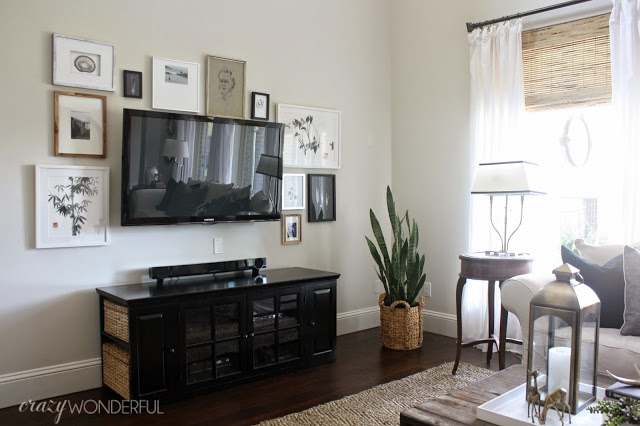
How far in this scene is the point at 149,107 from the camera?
3.60 m

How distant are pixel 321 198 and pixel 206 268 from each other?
1282 millimetres

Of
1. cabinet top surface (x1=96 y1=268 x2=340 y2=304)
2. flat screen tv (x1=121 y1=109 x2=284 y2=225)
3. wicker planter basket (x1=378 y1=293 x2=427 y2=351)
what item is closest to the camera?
cabinet top surface (x1=96 y1=268 x2=340 y2=304)

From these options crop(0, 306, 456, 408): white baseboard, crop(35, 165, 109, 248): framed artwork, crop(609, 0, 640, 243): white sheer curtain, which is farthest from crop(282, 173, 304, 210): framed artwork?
→ crop(609, 0, 640, 243): white sheer curtain

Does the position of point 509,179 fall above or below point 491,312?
above

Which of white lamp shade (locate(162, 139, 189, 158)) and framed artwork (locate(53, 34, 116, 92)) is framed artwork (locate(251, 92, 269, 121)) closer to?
white lamp shade (locate(162, 139, 189, 158))

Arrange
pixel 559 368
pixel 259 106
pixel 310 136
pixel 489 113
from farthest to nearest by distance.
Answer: pixel 310 136
pixel 489 113
pixel 259 106
pixel 559 368

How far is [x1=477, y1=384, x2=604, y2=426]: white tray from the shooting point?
A: 1.79 meters

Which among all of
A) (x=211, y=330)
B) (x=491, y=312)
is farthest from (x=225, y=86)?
(x=491, y=312)

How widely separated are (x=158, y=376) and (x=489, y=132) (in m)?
2.98

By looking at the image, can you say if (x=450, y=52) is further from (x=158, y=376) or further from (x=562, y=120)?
(x=158, y=376)

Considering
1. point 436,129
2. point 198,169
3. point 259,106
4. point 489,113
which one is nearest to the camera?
point 198,169

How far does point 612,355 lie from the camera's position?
2.61 meters

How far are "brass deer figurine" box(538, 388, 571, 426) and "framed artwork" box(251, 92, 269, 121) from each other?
9.67ft

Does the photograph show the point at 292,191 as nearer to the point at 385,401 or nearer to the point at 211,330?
the point at 211,330
